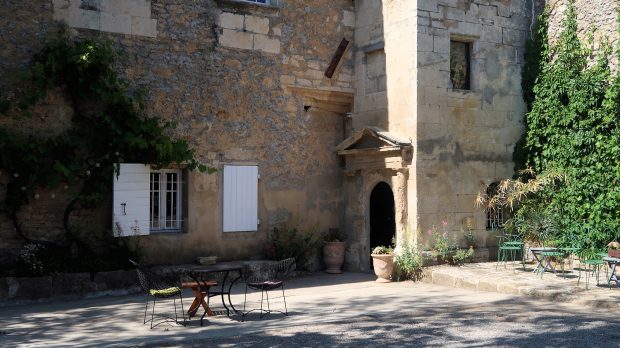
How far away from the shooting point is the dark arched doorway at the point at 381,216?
12.6 metres

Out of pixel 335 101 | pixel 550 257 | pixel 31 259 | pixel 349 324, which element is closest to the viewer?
pixel 349 324

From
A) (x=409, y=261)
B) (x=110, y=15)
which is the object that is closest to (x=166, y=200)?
(x=110, y=15)

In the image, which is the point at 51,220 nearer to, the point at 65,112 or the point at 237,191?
the point at 65,112

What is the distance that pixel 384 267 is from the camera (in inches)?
431

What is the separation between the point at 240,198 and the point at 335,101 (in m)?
2.71

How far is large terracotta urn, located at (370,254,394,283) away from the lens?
1093cm

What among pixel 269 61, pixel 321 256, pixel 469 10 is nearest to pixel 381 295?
pixel 321 256

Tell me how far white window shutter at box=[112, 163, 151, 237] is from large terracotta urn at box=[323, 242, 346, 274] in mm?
3422

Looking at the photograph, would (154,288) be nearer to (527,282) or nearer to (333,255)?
(333,255)

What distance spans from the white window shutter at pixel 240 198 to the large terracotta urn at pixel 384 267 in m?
2.22

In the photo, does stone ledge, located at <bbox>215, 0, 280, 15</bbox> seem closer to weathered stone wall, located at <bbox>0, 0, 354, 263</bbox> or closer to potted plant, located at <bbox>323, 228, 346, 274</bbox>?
weathered stone wall, located at <bbox>0, 0, 354, 263</bbox>

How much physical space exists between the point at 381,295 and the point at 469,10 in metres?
5.45

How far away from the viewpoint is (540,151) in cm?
1198

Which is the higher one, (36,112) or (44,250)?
(36,112)
